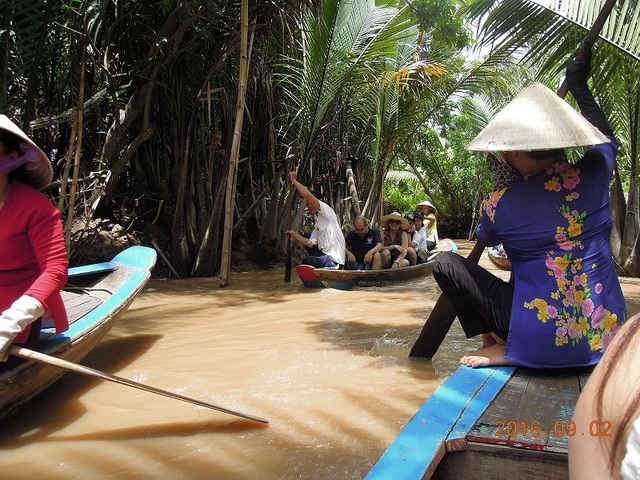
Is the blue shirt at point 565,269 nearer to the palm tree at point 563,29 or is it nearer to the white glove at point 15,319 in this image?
the white glove at point 15,319

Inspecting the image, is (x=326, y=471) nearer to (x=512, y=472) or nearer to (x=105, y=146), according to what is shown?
(x=512, y=472)

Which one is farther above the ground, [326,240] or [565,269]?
[565,269]

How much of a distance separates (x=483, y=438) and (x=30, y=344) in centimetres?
207

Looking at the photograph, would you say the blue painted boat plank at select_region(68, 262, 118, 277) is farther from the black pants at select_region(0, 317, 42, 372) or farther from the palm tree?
the palm tree

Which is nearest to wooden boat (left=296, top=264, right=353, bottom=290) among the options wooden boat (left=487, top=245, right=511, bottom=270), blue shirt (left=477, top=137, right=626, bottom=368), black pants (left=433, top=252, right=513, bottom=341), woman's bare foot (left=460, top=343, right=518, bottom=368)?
wooden boat (left=487, top=245, right=511, bottom=270)

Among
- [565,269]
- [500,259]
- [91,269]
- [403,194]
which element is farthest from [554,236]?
[403,194]

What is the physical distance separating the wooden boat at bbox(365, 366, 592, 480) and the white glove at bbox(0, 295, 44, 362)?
157 cm

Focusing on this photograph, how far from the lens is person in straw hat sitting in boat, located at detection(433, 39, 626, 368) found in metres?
2.20

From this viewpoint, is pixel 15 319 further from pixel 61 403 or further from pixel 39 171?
pixel 61 403

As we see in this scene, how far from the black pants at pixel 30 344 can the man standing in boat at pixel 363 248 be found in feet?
17.0

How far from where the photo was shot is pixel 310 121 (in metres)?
7.65

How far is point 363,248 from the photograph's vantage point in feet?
25.7

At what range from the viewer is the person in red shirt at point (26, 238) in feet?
7.68

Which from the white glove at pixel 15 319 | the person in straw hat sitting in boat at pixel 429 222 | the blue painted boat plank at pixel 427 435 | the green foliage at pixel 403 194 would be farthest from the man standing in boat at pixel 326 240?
the green foliage at pixel 403 194
